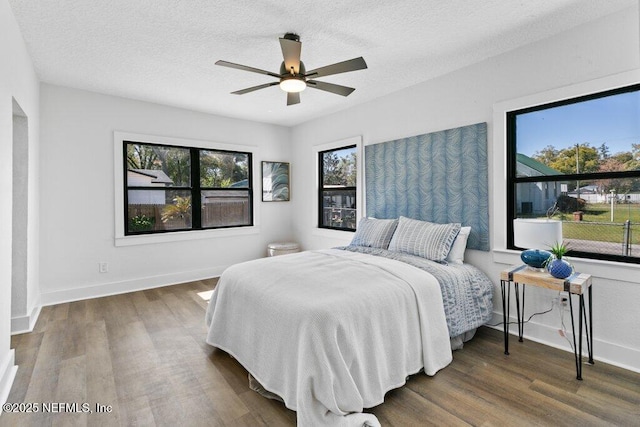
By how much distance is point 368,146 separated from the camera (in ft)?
14.1

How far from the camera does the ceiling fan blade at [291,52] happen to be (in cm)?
225

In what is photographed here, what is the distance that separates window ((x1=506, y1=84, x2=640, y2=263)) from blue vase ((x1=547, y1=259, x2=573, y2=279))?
0.49 metres

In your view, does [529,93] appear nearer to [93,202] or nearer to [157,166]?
[157,166]

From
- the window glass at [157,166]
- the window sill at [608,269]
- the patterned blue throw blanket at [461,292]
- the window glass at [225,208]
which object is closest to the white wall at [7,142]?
the window glass at [157,166]

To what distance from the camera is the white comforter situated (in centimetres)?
171

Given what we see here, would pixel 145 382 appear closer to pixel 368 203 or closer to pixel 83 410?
pixel 83 410

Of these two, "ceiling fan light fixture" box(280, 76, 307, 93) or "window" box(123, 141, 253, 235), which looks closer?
"ceiling fan light fixture" box(280, 76, 307, 93)

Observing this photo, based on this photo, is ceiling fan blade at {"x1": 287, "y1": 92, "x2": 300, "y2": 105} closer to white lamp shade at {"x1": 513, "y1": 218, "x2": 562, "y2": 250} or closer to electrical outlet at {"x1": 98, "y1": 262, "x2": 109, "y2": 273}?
white lamp shade at {"x1": 513, "y1": 218, "x2": 562, "y2": 250}

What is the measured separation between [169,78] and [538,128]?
146 inches

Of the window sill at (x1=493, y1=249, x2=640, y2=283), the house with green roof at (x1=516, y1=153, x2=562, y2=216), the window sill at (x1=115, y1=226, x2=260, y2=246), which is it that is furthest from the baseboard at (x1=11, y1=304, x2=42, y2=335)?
the window sill at (x1=493, y1=249, x2=640, y2=283)

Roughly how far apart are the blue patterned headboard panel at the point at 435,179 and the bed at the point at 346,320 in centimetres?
31

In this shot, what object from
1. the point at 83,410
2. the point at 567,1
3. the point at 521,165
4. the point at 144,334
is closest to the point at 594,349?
the point at 521,165

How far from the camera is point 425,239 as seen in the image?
3.12m

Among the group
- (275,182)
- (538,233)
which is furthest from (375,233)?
(275,182)
